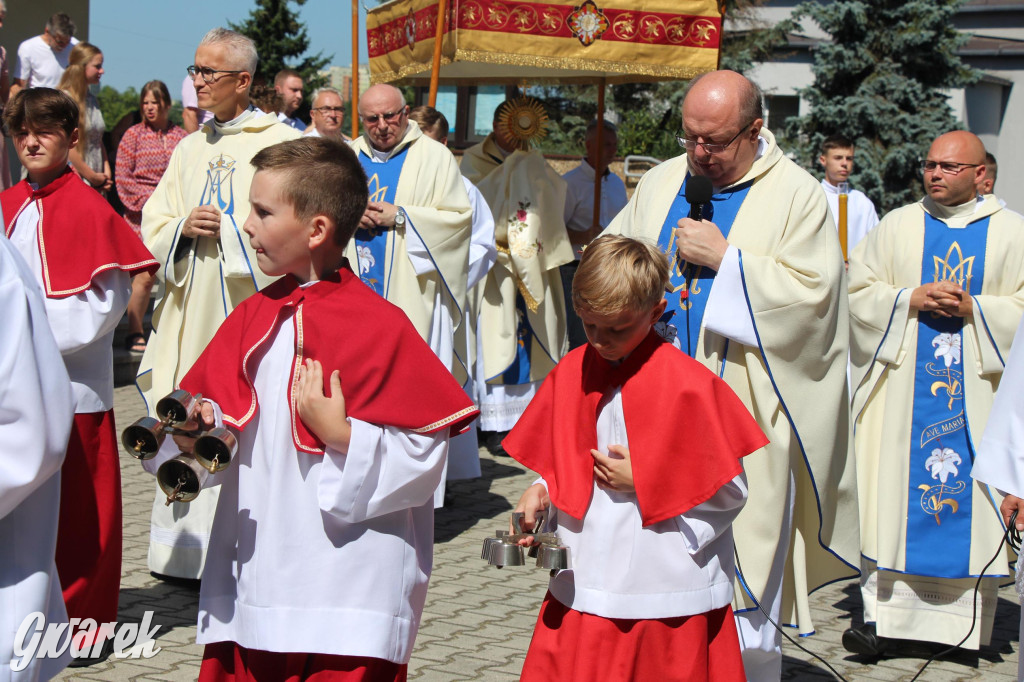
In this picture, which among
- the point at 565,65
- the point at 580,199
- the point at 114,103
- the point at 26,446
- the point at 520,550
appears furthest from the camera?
→ the point at 114,103

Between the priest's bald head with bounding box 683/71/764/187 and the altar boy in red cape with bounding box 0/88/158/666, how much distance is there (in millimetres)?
1916

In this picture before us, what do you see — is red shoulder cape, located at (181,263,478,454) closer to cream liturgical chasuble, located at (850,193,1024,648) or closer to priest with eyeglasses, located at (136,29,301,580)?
priest with eyeglasses, located at (136,29,301,580)

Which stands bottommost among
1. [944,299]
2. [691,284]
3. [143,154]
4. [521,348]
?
[521,348]

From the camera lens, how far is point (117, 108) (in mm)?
49500

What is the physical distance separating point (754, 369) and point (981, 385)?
190 cm

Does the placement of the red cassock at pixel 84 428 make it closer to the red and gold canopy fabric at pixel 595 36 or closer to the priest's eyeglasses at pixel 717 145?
the priest's eyeglasses at pixel 717 145

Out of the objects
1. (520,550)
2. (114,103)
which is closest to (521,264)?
(520,550)

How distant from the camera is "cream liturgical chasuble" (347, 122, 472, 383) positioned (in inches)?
250

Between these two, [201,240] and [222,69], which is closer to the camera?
[222,69]

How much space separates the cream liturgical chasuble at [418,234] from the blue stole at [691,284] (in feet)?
8.33

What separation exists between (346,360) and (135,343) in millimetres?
8343

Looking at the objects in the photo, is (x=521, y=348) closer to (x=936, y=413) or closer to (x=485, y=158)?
(x=485, y=158)

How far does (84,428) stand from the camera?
170 inches

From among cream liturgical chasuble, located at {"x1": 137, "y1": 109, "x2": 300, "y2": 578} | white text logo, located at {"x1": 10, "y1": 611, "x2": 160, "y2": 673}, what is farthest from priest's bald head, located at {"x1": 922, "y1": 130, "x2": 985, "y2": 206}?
white text logo, located at {"x1": 10, "y1": 611, "x2": 160, "y2": 673}
